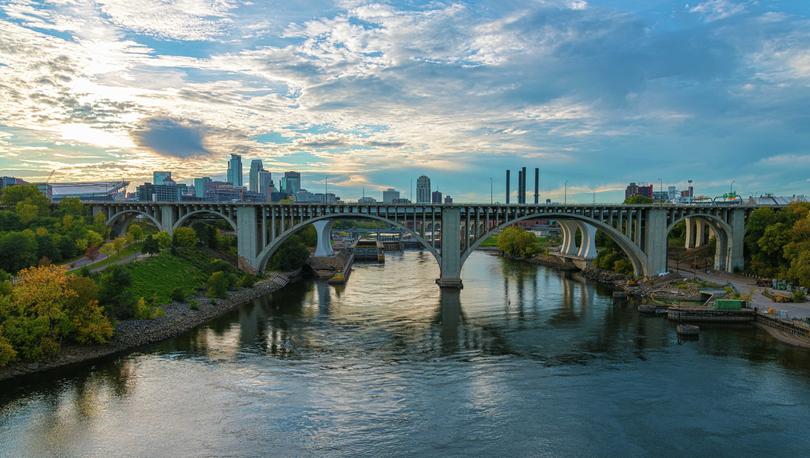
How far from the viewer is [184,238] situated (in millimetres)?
61406

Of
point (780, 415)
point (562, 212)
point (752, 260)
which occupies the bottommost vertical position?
point (780, 415)

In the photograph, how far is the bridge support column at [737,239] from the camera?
62938 millimetres

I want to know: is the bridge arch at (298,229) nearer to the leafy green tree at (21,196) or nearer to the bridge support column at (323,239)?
the bridge support column at (323,239)

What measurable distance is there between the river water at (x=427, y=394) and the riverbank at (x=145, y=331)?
1.33 m

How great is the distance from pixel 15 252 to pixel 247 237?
24688mm

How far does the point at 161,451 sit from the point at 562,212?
167 ft

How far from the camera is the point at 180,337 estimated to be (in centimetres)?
3897

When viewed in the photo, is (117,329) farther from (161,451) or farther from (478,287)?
(478,287)

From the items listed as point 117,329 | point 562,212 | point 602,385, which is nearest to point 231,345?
point 117,329

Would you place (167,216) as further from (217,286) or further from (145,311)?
(145,311)

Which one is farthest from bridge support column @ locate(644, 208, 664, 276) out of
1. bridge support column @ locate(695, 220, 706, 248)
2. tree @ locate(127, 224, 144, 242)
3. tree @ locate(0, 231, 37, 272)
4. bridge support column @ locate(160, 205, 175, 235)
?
tree @ locate(0, 231, 37, 272)

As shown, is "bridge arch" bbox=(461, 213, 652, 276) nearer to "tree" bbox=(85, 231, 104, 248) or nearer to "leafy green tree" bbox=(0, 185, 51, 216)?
"tree" bbox=(85, 231, 104, 248)

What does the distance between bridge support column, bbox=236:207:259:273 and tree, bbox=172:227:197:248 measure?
17.7ft

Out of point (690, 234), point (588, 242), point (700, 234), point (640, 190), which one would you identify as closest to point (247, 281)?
point (588, 242)
